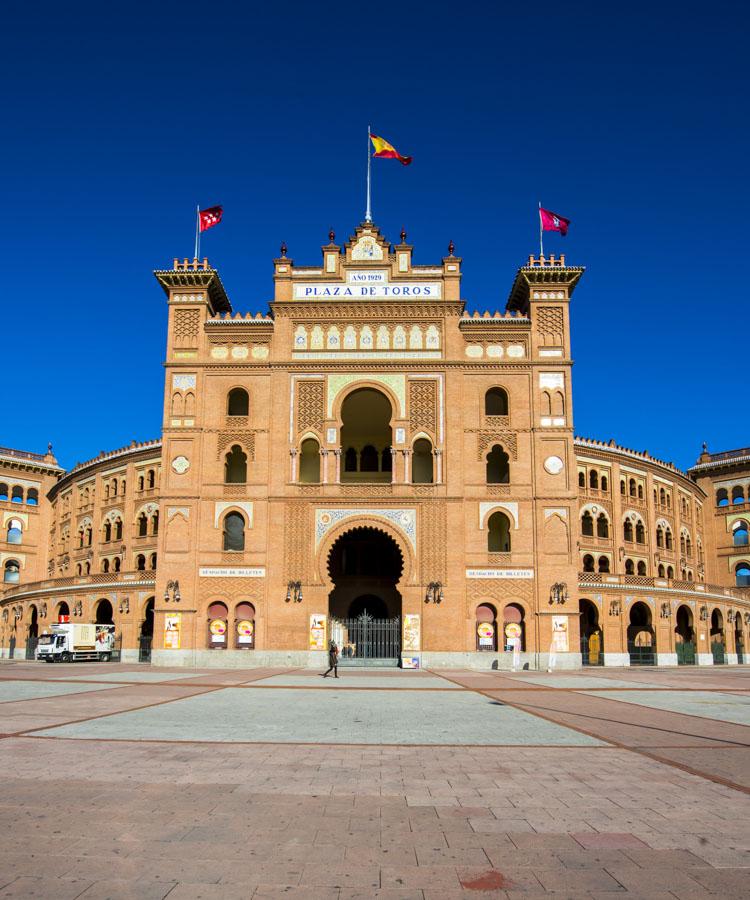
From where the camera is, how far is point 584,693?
80.2 ft

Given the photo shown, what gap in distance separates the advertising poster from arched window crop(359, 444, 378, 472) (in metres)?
11.8

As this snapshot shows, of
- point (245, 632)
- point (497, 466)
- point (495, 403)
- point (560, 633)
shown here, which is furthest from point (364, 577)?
point (495, 403)

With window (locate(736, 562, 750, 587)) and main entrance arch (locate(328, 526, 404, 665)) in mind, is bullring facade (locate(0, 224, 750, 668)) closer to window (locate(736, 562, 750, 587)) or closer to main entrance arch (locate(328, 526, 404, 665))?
main entrance arch (locate(328, 526, 404, 665))

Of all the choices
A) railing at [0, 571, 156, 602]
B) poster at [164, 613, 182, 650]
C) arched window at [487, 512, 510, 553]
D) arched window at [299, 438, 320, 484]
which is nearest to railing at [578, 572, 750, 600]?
arched window at [487, 512, 510, 553]

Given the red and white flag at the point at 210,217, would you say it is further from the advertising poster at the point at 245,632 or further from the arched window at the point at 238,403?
the advertising poster at the point at 245,632

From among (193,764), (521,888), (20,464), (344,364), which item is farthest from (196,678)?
(20,464)

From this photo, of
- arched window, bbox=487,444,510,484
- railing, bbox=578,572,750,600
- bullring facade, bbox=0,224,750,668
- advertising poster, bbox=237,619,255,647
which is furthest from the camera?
railing, bbox=578,572,750,600

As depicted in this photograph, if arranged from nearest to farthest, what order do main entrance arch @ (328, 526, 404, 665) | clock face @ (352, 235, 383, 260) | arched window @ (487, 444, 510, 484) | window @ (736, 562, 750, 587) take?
arched window @ (487, 444, 510, 484) < clock face @ (352, 235, 383, 260) < main entrance arch @ (328, 526, 404, 665) < window @ (736, 562, 750, 587)

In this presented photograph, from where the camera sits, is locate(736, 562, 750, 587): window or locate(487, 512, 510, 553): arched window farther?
locate(736, 562, 750, 587): window

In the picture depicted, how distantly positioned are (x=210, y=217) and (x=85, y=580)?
24532mm

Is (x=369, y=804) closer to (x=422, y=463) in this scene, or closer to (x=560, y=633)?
(x=560, y=633)

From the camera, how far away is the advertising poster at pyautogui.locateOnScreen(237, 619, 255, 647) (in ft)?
127

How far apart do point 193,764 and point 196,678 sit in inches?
786

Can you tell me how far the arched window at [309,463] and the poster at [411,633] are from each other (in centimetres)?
873
